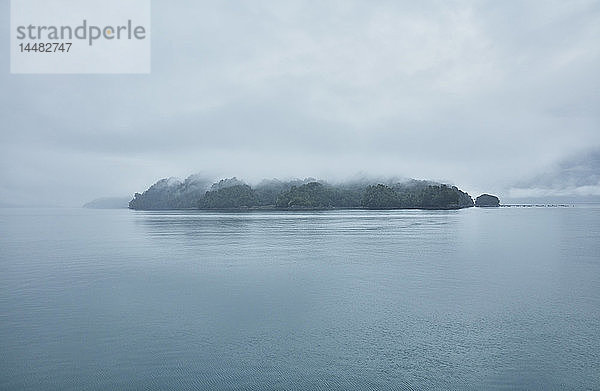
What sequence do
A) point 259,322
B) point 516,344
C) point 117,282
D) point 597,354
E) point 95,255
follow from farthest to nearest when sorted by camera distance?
point 95,255
point 117,282
point 259,322
point 516,344
point 597,354

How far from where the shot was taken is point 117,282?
27469mm

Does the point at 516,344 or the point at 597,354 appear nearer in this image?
the point at 597,354

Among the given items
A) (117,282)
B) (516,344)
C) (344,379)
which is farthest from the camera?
(117,282)

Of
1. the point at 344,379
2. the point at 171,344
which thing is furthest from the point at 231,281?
the point at 344,379

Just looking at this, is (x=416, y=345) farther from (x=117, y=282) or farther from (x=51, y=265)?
(x=51, y=265)

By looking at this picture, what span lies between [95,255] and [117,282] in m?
15.4

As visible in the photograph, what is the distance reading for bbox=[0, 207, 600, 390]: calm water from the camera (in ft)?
A: 44.4

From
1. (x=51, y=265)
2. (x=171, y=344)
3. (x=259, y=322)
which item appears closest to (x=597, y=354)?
(x=259, y=322)

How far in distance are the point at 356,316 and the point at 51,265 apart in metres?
25.1

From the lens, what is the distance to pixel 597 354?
15086mm

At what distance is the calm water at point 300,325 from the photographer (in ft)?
44.4

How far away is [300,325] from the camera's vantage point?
18.4 metres

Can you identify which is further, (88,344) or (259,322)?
(259,322)

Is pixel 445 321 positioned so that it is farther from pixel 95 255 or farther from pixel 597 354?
pixel 95 255
